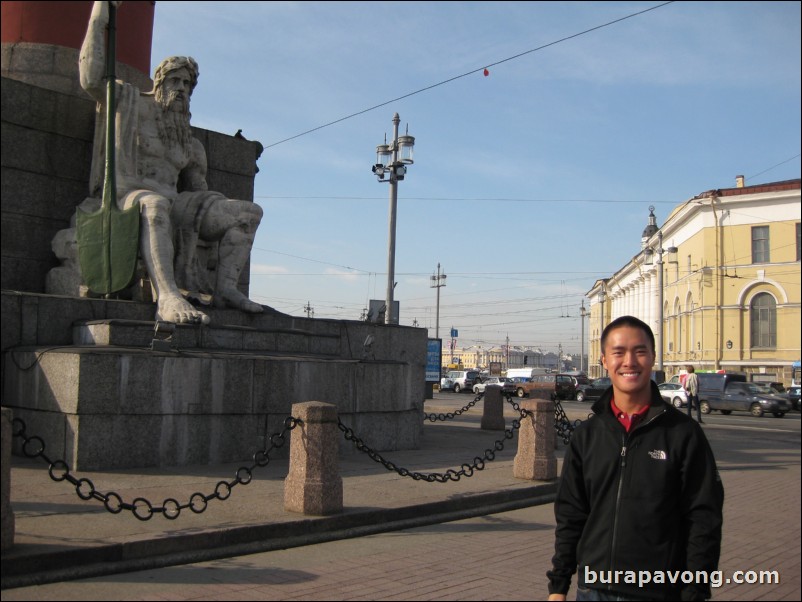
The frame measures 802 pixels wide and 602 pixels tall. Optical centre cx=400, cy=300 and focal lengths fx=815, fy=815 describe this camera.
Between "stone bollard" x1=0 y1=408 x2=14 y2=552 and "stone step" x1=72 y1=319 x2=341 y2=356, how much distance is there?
3.28m

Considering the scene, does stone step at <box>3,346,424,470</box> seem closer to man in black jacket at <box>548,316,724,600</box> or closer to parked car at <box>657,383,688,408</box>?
man in black jacket at <box>548,316,724,600</box>

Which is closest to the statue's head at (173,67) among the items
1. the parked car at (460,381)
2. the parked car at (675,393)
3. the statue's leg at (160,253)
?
the statue's leg at (160,253)

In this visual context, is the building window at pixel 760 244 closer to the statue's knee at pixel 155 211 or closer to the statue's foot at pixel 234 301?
the statue's knee at pixel 155 211

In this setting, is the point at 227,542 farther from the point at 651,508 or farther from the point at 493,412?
the point at 493,412

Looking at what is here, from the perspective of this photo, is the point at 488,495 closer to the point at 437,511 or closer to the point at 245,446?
the point at 437,511

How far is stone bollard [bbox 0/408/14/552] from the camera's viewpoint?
4543mm

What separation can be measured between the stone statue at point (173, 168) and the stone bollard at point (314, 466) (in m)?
3.93

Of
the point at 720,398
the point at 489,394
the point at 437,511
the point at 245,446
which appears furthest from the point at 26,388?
the point at 720,398

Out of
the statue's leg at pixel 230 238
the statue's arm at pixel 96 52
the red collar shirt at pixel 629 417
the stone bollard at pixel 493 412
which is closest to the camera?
the red collar shirt at pixel 629 417

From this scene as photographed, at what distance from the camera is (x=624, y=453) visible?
2.59m

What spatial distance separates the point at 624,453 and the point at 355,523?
413 centimetres

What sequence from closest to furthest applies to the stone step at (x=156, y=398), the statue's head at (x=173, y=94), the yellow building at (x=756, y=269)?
1. the yellow building at (x=756, y=269)
2. the stone step at (x=156, y=398)
3. the statue's head at (x=173, y=94)

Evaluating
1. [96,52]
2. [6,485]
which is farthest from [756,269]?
[96,52]

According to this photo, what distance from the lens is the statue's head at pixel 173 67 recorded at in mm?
10039
